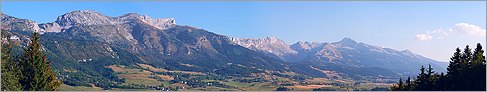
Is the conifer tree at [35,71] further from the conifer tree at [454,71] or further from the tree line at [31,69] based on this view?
the conifer tree at [454,71]

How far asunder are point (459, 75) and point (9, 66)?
21.1 metres

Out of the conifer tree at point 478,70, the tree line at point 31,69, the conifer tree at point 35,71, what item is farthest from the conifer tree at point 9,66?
the conifer tree at point 478,70

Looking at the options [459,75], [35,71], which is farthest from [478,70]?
[35,71]

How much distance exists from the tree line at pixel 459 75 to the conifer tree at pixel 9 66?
17.7 m

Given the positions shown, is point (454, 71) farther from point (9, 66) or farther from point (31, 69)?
point (9, 66)

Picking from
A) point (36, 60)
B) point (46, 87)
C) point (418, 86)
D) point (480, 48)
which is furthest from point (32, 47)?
point (480, 48)

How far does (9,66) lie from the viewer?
2577cm

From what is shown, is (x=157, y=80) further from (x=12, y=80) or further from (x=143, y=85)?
(x=12, y=80)

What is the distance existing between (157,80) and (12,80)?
13049 cm

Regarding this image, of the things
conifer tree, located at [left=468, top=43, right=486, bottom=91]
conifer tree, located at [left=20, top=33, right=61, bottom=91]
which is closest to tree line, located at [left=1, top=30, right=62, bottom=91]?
conifer tree, located at [left=20, top=33, right=61, bottom=91]

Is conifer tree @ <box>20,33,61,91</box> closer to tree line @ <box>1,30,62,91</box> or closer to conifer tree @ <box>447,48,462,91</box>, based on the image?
tree line @ <box>1,30,62,91</box>

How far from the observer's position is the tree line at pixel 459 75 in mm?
19141

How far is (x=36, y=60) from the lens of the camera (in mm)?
26016

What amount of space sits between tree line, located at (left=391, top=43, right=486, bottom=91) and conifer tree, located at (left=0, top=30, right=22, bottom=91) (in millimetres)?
17666
